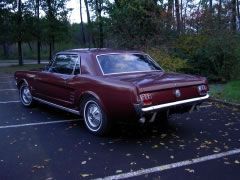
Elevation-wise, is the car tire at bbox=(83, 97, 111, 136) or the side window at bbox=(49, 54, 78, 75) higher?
the side window at bbox=(49, 54, 78, 75)

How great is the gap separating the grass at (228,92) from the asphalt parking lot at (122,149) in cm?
158

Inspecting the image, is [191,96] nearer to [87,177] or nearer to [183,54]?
[87,177]

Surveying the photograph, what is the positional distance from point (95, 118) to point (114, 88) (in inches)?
35.1

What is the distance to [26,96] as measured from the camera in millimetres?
9539

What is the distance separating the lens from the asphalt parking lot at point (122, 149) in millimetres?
4949

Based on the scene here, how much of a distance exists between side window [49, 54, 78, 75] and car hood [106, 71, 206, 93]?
1181 mm

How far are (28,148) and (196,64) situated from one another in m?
9.10

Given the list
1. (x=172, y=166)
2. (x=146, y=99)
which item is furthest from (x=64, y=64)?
(x=172, y=166)

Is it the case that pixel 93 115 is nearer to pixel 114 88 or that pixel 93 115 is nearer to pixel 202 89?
pixel 114 88

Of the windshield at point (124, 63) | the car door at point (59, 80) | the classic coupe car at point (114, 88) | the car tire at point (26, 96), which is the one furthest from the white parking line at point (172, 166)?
the car tire at point (26, 96)

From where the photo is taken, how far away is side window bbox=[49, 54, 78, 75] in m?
7.55

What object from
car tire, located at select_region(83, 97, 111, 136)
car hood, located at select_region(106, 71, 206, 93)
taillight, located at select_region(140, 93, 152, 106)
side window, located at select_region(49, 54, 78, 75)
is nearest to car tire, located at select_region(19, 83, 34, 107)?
side window, located at select_region(49, 54, 78, 75)

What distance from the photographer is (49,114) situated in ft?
28.3

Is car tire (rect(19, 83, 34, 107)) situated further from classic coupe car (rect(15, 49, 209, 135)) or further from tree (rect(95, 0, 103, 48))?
tree (rect(95, 0, 103, 48))
